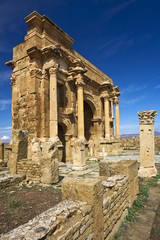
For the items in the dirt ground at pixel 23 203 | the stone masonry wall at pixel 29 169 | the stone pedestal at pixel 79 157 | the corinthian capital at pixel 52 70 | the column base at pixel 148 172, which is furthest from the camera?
the corinthian capital at pixel 52 70

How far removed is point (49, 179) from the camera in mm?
6141

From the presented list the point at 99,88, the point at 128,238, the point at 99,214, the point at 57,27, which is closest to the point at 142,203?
the point at 128,238

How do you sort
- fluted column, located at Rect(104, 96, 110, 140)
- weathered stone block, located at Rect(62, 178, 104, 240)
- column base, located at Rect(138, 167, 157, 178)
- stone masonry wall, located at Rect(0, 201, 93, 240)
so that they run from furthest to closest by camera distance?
fluted column, located at Rect(104, 96, 110, 140)
column base, located at Rect(138, 167, 157, 178)
weathered stone block, located at Rect(62, 178, 104, 240)
stone masonry wall, located at Rect(0, 201, 93, 240)

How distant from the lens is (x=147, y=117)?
7.33 m

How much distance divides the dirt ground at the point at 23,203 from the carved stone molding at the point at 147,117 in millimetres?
4722

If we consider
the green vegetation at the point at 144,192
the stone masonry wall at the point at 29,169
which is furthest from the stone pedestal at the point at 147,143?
the stone masonry wall at the point at 29,169

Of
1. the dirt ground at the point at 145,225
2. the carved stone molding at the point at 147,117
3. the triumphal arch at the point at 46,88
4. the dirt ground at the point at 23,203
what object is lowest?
the dirt ground at the point at 145,225

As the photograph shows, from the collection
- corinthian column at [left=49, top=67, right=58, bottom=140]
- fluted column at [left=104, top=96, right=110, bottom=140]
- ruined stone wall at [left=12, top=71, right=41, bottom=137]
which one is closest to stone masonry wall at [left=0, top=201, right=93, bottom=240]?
corinthian column at [left=49, top=67, right=58, bottom=140]

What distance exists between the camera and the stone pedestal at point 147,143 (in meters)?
7.30

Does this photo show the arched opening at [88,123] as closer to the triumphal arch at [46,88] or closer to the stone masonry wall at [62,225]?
the triumphal arch at [46,88]

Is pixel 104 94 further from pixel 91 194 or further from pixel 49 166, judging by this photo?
pixel 91 194

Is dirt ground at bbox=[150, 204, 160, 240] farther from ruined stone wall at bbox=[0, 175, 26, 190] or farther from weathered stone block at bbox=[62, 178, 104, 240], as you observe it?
ruined stone wall at bbox=[0, 175, 26, 190]

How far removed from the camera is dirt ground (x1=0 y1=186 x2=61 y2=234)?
3.46m

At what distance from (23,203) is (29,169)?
2.65m
